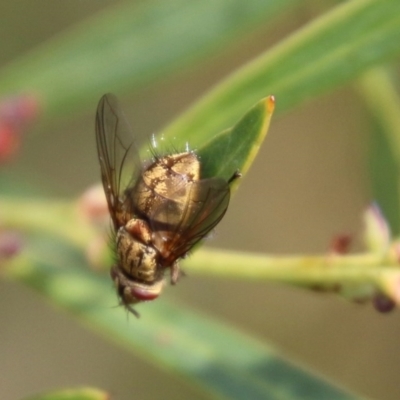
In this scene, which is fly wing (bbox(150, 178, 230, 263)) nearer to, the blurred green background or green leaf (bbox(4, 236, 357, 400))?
green leaf (bbox(4, 236, 357, 400))

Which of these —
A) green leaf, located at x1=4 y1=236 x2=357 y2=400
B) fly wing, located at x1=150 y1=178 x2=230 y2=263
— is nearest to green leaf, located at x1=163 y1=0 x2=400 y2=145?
fly wing, located at x1=150 y1=178 x2=230 y2=263

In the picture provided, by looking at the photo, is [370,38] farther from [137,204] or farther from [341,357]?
[341,357]

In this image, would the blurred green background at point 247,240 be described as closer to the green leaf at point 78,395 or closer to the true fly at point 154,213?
the true fly at point 154,213

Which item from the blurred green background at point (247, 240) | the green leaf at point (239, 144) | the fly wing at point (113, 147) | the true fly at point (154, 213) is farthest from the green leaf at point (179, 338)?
the blurred green background at point (247, 240)

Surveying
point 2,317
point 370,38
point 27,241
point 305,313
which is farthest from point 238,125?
point 2,317

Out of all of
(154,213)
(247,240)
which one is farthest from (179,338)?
(247,240)

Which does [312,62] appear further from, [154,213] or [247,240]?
[247,240]

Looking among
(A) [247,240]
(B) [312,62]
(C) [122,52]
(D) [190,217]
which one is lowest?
(A) [247,240]

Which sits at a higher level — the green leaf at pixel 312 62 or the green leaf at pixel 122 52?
the green leaf at pixel 122 52
